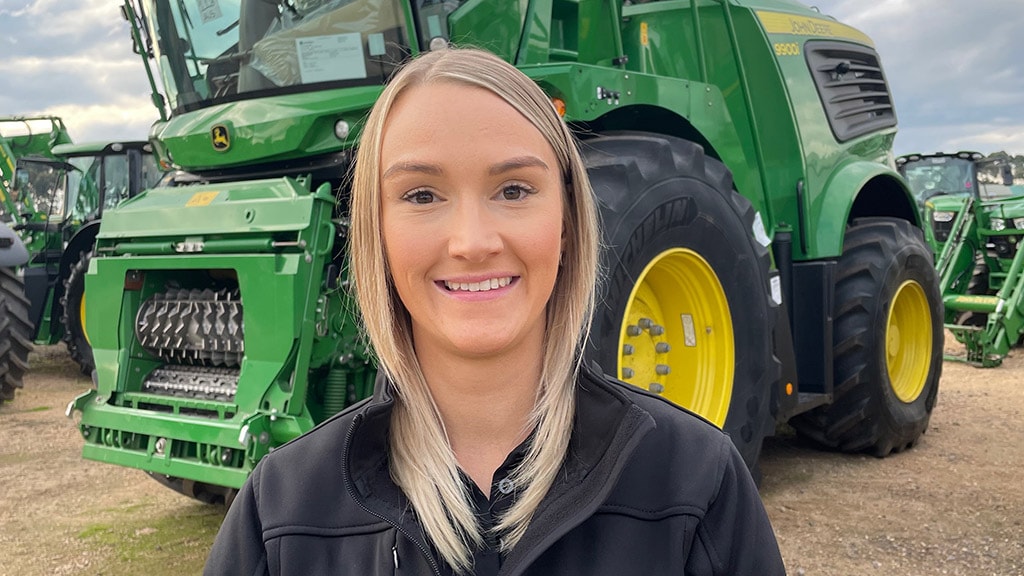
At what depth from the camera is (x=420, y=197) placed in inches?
53.9

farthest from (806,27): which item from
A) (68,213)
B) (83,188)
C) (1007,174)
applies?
(68,213)

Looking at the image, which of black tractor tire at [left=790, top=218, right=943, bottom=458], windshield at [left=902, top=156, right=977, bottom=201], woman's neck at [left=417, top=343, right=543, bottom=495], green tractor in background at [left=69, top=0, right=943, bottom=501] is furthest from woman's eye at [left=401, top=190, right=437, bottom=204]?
windshield at [left=902, top=156, right=977, bottom=201]

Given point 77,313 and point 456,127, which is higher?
point 456,127

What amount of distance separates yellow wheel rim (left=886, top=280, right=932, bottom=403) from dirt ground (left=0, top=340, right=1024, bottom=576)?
41 cm

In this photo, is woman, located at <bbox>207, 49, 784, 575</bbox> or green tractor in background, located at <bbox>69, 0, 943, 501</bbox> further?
green tractor in background, located at <bbox>69, 0, 943, 501</bbox>

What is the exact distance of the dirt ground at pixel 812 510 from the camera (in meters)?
3.73

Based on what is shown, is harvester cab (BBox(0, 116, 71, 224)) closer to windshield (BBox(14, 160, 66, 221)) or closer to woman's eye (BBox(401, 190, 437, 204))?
windshield (BBox(14, 160, 66, 221))

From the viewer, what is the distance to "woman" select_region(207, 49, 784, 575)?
131cm

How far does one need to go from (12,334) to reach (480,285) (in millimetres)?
7457

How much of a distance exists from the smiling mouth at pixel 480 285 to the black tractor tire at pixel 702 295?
2306 mm

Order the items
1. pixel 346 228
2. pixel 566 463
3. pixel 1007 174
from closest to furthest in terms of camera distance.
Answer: pixel 566 463, pixel 346 228, pixel 1007 174

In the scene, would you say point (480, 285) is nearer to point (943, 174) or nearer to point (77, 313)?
point (77, 313)

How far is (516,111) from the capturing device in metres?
1.37

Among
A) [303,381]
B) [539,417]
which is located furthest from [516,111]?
[303,381]
